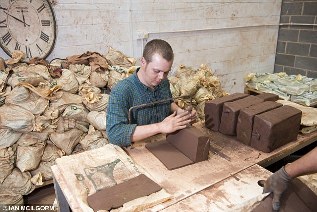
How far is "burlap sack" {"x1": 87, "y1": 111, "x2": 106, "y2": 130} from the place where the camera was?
2949 millimetres

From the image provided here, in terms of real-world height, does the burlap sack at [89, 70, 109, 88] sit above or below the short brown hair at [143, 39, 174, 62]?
below

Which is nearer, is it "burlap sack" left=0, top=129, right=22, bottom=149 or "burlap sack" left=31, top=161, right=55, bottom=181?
"burlap sack" left=0, top=129, right=22, bottom=149

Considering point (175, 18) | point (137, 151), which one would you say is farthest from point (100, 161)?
point (175, 18)

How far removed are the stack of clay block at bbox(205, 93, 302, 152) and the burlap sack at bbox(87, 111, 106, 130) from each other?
1.20 metres

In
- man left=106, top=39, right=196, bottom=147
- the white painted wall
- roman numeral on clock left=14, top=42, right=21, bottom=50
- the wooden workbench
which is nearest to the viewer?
the wooden workbench

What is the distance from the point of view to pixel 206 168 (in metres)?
1.74

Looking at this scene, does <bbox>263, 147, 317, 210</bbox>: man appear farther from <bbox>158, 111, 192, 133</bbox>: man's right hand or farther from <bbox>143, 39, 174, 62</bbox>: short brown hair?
<bbox>143, 39, 174, 62</bbox>: short brown hair

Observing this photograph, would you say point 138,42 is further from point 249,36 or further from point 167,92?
point 249,36

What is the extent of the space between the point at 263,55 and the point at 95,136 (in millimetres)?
4189

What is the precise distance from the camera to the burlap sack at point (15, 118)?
2.68 m

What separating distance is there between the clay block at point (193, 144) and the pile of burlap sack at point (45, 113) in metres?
1.33

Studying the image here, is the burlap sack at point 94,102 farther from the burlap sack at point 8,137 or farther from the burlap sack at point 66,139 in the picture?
the burlap sack at point 8,137

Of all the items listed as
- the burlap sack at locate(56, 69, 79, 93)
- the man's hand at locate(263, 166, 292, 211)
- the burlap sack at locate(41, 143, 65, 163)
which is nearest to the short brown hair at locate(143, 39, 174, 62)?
the man's hand at locate(263, 166, 292, 211)

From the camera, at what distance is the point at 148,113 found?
216 cm
